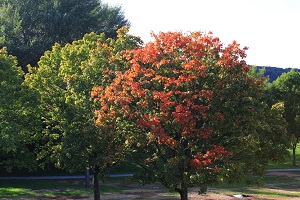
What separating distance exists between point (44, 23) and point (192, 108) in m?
34.3

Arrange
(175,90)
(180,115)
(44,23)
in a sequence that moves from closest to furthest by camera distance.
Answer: (180,115) → (175,90) → (44,23)

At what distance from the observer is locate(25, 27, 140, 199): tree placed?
2173cm

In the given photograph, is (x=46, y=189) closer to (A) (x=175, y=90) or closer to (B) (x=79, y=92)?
(B) (x=79, y=92)

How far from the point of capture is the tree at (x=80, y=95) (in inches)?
856

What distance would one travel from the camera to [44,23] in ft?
158

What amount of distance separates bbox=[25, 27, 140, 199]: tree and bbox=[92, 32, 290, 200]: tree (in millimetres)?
1698

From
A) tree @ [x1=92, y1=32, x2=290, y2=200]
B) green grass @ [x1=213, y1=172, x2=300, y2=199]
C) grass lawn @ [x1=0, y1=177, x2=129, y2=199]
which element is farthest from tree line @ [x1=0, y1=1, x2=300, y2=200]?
green grass @ [x1=213, y1=172, x2=300, y2=199]

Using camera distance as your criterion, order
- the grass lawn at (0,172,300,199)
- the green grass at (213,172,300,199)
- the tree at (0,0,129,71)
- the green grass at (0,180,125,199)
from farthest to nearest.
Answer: the tree at (0,0,129,71)
the green grass at (213,172,300,199)
the green grass at (0,180,125,199)
the grass lawn at (0,172,300,199)

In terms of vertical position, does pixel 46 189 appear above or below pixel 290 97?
below

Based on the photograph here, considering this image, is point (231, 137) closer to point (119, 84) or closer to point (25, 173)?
point (119, 84)

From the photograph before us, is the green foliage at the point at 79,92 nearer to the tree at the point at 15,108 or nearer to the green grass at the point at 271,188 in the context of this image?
the tree at the point at 15,108

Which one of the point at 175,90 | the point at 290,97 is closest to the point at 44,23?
the point at 290,97

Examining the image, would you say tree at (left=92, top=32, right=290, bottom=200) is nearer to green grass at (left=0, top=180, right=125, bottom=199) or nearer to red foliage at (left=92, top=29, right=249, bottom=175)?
red foliage at (left=92, top=29, right=249, bottom=175)

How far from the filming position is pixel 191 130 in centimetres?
1833
